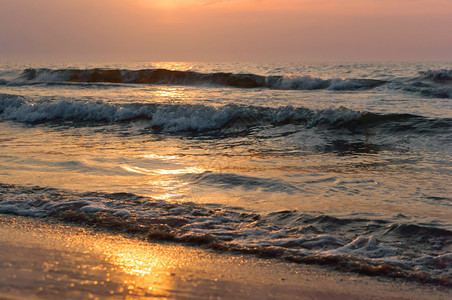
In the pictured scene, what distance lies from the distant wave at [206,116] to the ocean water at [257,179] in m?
0.04

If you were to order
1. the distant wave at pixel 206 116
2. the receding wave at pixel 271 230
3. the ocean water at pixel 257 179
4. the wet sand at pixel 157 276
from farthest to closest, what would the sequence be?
1. the distant wave at pixel 206 116
2. the ocean water at pixel 257 179
3. the receding wave at pixel 271 230
4. the wet sand at pixel 157 276

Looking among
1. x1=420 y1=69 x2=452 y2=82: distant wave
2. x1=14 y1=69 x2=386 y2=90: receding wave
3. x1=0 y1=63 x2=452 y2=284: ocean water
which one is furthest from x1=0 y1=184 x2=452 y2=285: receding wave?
x1=420 y1=69 x2=452 y2=82: distant wave

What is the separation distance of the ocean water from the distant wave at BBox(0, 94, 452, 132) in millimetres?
43

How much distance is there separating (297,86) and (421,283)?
17.6m

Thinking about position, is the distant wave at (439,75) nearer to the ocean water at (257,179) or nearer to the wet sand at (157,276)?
the ocean water at (257,179)

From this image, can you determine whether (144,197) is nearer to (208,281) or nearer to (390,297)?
(208,281)

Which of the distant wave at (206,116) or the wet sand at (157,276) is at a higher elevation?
the distant wave at (206,116)

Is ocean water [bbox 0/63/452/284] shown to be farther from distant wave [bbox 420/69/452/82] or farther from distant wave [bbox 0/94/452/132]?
distant wave [bbox 420/69/452/82]

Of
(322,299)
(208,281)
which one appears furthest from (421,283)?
(208,281)

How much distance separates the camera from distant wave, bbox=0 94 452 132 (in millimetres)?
9344

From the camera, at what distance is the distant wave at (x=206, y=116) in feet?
30.7

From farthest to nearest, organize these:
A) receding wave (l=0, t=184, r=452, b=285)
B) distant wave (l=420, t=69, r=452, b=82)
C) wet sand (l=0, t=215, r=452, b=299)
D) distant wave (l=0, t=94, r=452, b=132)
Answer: distant wave (l=420, t=69, r=452, b=82) < distant wave (l=0, t=94, r=452, b=132) < receding wave (l=0, t=184, r=452, b=285) < wet sand (l=0, t=215, r=452, b=299)

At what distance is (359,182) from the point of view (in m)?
4.84

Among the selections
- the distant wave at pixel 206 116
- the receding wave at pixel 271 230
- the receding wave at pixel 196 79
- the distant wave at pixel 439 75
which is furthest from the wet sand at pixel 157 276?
the distant wave at pixel 439 75
